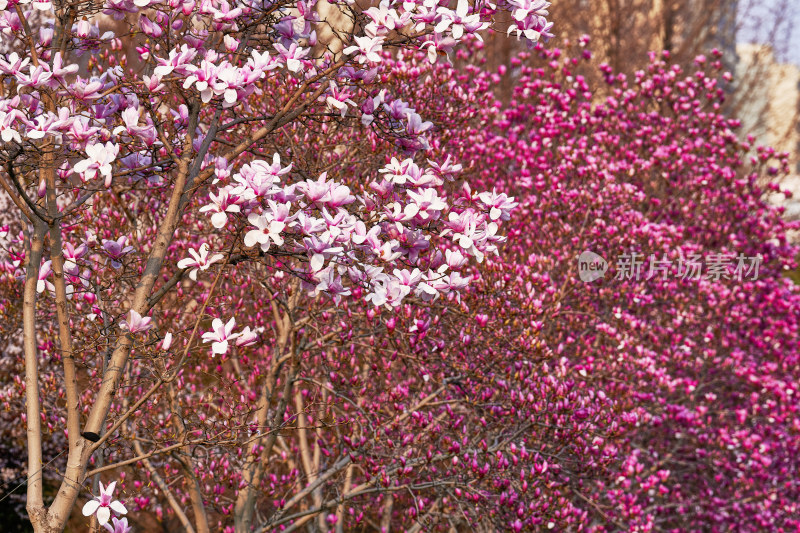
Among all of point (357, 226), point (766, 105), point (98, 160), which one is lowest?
→ point (766, 105)

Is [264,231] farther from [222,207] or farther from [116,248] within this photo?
[116,248]

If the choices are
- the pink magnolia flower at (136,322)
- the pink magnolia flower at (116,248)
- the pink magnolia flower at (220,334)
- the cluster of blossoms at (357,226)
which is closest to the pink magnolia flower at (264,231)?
the cluster of blossoms at (357,226)

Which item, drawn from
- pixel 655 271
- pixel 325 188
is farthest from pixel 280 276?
pixel 655 271

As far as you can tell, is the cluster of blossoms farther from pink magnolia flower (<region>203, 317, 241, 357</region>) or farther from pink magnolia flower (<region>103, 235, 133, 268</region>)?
pink magnolia flower (<region>103, 235, 133, 268</region>)

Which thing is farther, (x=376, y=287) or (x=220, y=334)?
(x=376, y=287)

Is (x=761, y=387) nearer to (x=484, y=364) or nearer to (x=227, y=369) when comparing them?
(x=484, y=364)

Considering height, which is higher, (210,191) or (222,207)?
(222,207)

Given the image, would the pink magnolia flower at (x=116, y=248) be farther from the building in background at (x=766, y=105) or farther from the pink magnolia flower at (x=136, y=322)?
the building in background at (x=766, y=105)

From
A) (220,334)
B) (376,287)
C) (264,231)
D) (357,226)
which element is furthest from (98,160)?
(376,287)

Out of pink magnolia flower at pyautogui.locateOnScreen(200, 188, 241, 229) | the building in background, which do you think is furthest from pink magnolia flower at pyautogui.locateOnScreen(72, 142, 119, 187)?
the building in background

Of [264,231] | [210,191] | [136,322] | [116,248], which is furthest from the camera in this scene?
[116,248]

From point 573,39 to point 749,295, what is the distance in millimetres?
10560

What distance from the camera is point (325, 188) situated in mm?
3193

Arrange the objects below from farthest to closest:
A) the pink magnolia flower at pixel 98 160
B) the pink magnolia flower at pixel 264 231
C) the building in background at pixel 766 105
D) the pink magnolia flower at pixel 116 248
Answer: the building in background at pixel 766 105, the pink magnolia flower at pixel 116 248, the pink magnolia flower at pixel 98 160, the pink magnolia flower at pixel 264 231
